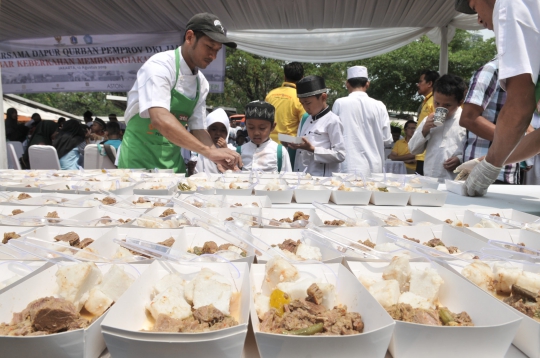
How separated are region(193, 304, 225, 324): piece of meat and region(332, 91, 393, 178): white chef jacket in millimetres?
3056

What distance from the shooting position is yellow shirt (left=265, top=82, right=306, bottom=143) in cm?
431

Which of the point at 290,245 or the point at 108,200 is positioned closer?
the point at 290,245

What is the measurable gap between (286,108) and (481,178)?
2.58m

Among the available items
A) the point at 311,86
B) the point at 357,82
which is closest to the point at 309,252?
the point at 311,86

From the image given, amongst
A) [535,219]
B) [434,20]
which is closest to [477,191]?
[535,219]

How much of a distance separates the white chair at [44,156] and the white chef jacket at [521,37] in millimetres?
4946

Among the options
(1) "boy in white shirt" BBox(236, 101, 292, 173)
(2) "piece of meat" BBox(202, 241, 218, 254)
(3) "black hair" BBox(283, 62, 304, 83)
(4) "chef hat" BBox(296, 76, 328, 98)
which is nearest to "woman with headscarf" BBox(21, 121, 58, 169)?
(3) "black hair" BBox(283, 62, 304, 83)

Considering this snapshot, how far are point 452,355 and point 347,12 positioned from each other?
16.3 ft

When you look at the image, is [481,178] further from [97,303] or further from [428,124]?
[97,303]

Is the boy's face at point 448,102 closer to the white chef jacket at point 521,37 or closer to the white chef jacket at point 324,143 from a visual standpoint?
the white chef jacket at point 324,143

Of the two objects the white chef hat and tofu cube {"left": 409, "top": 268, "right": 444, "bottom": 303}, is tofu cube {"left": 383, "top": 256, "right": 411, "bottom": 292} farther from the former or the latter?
the white chef hat

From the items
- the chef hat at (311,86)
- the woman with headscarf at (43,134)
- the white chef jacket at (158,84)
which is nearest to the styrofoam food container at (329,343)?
the white chef jacket at (158,84)

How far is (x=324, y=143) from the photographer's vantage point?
3439mm

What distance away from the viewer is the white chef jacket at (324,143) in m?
3.32
